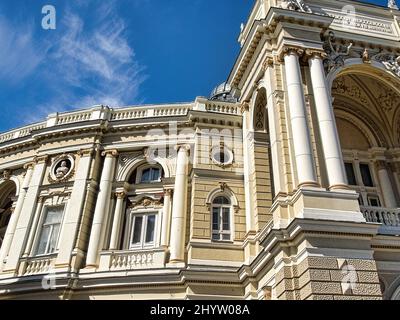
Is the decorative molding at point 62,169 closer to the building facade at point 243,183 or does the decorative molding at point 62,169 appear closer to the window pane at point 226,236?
the building facade at point 243,183

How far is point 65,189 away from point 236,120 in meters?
9.20

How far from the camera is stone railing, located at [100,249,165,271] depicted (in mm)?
18109

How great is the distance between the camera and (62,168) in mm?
21250

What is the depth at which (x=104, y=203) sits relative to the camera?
787 inches

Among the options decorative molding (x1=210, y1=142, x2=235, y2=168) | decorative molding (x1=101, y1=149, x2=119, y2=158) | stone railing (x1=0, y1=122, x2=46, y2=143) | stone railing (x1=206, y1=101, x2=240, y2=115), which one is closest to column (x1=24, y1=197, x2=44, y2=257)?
decorative molding (x1=101, y1=149, x2=119, y2=158)

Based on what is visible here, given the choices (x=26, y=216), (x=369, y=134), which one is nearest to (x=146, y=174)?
(x=26, y=216)

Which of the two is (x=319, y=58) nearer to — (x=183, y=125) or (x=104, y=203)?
(x=183, y=125)

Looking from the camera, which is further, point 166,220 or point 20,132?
point 20,132

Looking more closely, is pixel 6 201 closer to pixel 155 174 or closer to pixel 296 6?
pixel 155 174

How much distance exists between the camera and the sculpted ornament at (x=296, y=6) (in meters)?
18.0

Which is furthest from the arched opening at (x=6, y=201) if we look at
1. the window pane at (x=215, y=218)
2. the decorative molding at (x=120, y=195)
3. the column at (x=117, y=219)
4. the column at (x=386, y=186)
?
the column at (x=386, y=186)

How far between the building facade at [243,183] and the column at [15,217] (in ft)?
0.33

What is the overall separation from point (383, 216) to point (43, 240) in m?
14.8
